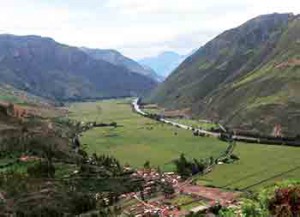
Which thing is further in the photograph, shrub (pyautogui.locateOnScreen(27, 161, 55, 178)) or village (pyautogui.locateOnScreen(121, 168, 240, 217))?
shrub (pyautogui.locateOnScreen(27, 161, 55, 178))

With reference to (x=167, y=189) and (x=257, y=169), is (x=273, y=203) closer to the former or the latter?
(x=167, y=189)

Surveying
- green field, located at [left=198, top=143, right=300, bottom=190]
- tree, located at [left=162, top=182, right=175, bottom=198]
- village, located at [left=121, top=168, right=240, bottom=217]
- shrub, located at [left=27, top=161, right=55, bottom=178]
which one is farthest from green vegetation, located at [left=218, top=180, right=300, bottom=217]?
shrub, located at [left=27, top=161, right=55, bottom=178]

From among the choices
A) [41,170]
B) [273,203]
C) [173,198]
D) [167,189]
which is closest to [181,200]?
[173,198]

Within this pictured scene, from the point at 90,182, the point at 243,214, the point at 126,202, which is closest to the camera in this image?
the point at 243,214

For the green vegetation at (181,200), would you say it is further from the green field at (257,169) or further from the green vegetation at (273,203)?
the green vegetation at (273,203)

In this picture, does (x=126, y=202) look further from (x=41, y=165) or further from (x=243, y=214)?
(x=243, y=214)

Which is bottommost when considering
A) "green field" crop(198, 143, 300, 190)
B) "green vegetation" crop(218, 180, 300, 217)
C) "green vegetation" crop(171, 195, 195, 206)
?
"green vegetation" crop(171, 195, 195, 206)

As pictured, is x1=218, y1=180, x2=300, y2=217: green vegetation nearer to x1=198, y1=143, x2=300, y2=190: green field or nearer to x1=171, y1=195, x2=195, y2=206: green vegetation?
x1=171, y1=195, x2=195, y2=206: green vegetation

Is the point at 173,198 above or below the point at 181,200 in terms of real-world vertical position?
below

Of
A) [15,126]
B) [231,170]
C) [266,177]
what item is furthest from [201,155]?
[15,126]
